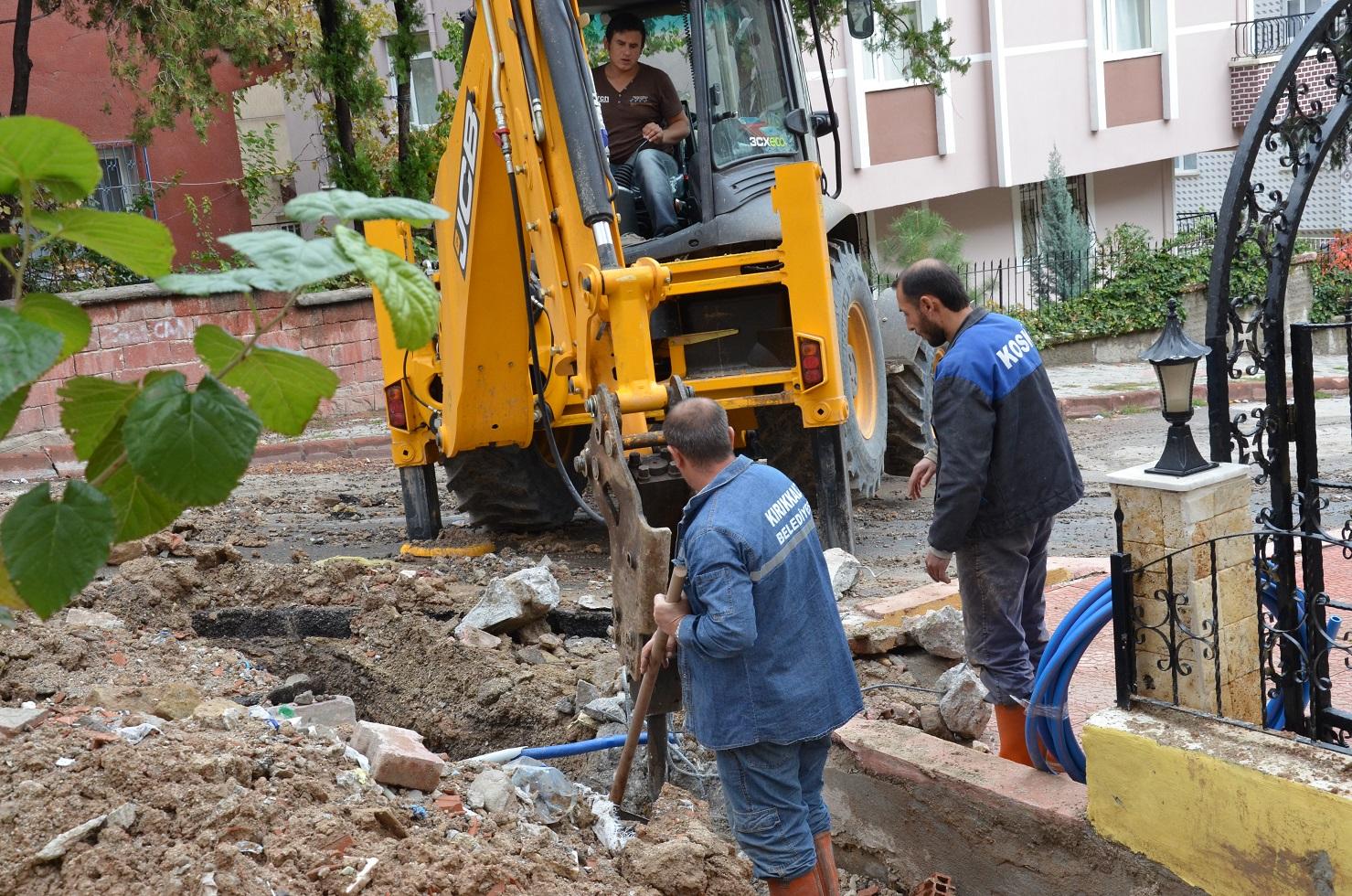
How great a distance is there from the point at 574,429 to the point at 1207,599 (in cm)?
518

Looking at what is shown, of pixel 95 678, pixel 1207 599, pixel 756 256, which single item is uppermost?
pixel 756 256

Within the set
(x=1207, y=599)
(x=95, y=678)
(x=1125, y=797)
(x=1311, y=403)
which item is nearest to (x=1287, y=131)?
(x=1311, y=403)

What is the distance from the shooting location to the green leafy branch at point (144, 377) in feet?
4.41

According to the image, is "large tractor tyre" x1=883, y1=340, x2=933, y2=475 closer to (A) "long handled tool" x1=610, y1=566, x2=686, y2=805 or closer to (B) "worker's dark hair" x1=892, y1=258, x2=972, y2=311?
(B) "worker's dark hair" x1=892, y1=258, x2=972, y2=311

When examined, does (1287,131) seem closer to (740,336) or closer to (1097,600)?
(1097,600)

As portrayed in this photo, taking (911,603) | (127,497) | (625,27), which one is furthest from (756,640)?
(625,27)

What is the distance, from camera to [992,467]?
4434mm

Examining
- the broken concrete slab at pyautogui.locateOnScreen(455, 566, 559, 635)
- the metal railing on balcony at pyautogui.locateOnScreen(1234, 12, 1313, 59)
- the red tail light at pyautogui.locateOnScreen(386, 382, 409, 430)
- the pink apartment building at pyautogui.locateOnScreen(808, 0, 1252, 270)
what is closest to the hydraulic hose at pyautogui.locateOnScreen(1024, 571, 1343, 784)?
the broken concrete slab at pyautogui.locateOnScreen(455, 566, 559, 635)

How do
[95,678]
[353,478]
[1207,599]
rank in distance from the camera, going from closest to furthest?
1. [1207,599]
2. [95,678]
3. [353,478]

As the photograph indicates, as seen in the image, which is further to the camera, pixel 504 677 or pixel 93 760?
pixel 504 677

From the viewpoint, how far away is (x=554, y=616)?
6.71 m

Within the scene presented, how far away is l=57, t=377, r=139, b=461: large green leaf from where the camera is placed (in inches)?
56.9

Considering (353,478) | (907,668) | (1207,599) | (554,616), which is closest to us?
(1207,599)

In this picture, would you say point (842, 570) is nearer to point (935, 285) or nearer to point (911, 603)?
point (911, 603)
